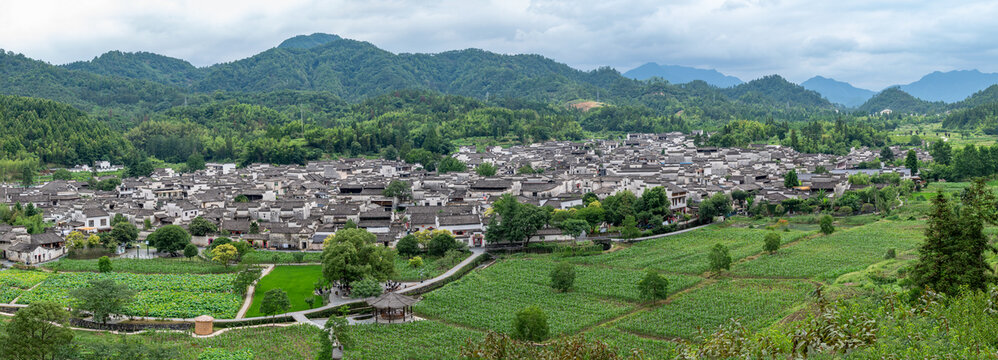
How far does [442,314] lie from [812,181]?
35237mm

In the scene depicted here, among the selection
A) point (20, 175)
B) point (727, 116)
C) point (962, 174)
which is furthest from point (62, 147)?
point (727, 116)

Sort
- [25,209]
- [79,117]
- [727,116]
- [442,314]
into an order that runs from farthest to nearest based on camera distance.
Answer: [727,116], [79,117], [25,209], [442,314]

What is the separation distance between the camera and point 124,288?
27312 millimetres

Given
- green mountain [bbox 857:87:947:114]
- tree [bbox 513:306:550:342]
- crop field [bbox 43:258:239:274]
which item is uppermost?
green mountain [bbox 857:87:947:114]

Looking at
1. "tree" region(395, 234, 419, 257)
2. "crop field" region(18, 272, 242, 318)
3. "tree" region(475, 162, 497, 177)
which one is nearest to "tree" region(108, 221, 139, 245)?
"crop field" region(18, 272, 242, 318)

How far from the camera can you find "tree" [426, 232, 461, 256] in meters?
38.0

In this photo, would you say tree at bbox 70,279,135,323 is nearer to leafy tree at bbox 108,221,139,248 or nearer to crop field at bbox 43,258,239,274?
crop field at bbox 43,258,239,274

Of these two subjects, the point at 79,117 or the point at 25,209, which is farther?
the point at 79,117

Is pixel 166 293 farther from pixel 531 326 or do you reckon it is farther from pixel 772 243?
pixel 772 243

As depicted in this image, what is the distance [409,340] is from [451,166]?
4487 cm

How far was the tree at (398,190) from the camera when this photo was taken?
50.9 m

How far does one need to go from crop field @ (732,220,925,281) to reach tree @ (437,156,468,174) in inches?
1441

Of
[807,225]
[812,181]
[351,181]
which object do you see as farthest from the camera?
[351,181]

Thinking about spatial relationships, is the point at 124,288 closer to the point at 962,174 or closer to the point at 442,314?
the point at 442,314
